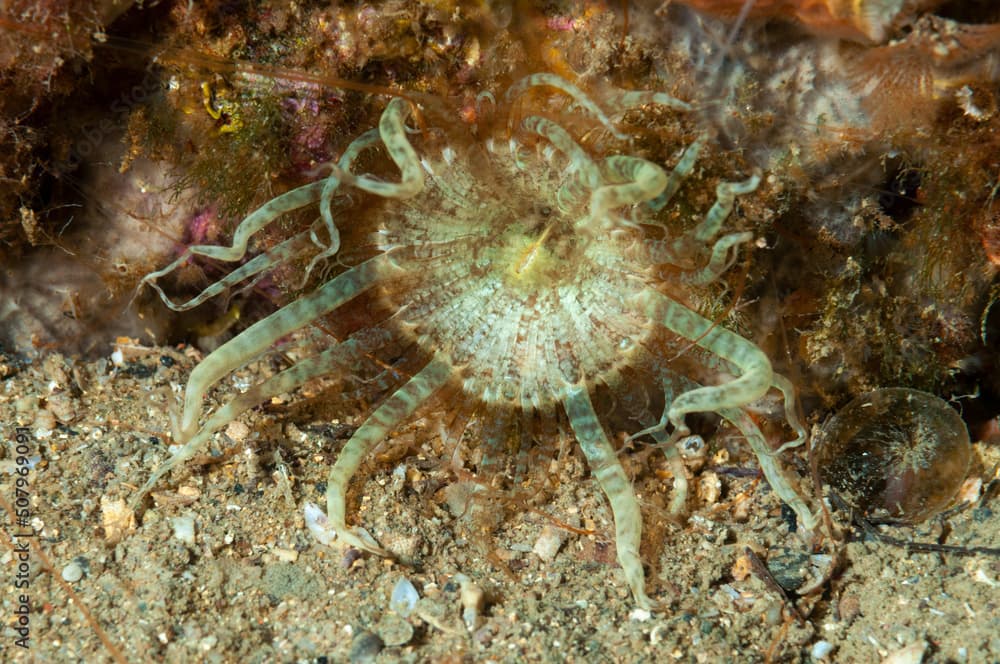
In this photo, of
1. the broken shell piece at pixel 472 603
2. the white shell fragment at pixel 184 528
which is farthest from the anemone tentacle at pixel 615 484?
the white shell fragment at pixel 184 528

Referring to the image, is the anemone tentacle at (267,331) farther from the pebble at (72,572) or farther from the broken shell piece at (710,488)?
the broken shell piece at (710,488)

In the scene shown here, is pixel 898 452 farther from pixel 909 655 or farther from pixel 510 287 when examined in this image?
pixel 510 287

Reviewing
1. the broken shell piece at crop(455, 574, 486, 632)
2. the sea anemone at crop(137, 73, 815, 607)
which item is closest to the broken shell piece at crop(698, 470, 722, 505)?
the sea anemone at crop(137, 73, 815, 607)

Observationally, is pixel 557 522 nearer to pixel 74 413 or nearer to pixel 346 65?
pixel 346 65

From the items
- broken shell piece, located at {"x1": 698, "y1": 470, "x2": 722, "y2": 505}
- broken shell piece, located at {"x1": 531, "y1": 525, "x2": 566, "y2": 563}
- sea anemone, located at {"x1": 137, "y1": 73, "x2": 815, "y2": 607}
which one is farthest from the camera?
broken shell piece, located at {"x1": 698, "y1": 470, "x2": 722, "y2": 505}

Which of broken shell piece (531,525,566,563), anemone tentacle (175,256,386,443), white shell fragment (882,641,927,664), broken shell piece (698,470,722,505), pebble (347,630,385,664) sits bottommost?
broken shell piece (698,470,722,505)

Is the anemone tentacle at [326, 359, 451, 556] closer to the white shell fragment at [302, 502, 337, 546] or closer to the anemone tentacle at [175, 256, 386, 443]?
the white shell fragment at [302, 502, 337, 546]

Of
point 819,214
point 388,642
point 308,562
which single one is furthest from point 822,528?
point 308,562
